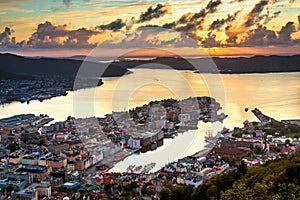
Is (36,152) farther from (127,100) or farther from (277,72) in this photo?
(277,72)

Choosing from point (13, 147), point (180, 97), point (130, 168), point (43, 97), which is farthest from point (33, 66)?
point (130, 168)

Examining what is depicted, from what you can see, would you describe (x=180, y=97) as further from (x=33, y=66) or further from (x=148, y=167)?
(x=33, y=66)

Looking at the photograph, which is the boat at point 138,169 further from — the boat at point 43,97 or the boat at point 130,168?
the boat at point 43,97

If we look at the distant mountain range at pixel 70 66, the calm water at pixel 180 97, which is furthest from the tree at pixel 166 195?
the distant mountain range at pixel 70 66

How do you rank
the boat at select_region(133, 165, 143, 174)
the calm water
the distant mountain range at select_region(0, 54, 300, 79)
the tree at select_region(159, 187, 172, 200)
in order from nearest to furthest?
the tree at select_region(159, 187, 172, 200) → the boat at select_region(133, 165, 143, 174) → the calm water → the distant mountain range at select_region(0, 54, 300, 79)

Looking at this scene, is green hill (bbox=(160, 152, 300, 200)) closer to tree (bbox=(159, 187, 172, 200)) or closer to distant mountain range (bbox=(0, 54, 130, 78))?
tree (bbox=(159, 187, 172, 200))

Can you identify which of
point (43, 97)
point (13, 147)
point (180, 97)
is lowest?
point (13, 147)

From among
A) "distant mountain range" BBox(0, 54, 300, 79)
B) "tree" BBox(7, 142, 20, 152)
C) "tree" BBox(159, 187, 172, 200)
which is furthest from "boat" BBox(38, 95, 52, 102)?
"tree" BBox(159, 187, 172, 200)

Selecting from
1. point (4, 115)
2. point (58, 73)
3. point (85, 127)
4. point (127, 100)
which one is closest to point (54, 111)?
A: point (4, 115)

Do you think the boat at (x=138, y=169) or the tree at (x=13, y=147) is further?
the tree at (x=13, y=147)
